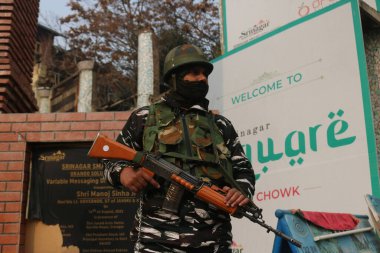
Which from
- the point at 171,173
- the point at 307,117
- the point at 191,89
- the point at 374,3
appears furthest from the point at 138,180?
the point at 374,3

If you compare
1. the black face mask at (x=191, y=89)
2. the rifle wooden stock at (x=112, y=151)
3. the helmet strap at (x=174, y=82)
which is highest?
the helmet strap at (x=174, y=82)

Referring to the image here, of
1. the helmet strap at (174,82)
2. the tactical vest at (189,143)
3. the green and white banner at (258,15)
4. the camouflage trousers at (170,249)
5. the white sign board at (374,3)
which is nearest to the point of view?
the camouflage trousers at (170,249)

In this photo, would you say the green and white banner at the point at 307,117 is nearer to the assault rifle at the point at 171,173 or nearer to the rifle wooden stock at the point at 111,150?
the assault rifle at the point at 171,173

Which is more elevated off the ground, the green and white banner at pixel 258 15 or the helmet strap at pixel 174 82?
the green and white banner at pixel 258 15

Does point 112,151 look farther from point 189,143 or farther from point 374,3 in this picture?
point 374,3

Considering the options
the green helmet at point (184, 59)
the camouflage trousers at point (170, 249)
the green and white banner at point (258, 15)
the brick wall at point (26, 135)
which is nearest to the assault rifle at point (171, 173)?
the camouflage trousers at point (170, 249)

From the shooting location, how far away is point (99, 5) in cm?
1948

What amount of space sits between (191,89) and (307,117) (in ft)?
6.30

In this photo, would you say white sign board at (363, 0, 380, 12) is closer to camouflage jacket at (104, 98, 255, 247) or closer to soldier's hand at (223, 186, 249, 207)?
camouflage jacket at (104, 98, 255, 247)

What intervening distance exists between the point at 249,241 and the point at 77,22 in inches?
699

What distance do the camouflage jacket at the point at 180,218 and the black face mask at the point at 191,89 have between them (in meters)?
0.23

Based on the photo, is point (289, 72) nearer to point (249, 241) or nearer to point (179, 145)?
point (249, 241)

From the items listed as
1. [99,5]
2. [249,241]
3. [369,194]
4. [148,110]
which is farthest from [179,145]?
[99,5]

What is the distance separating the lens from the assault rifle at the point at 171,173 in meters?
2.02
